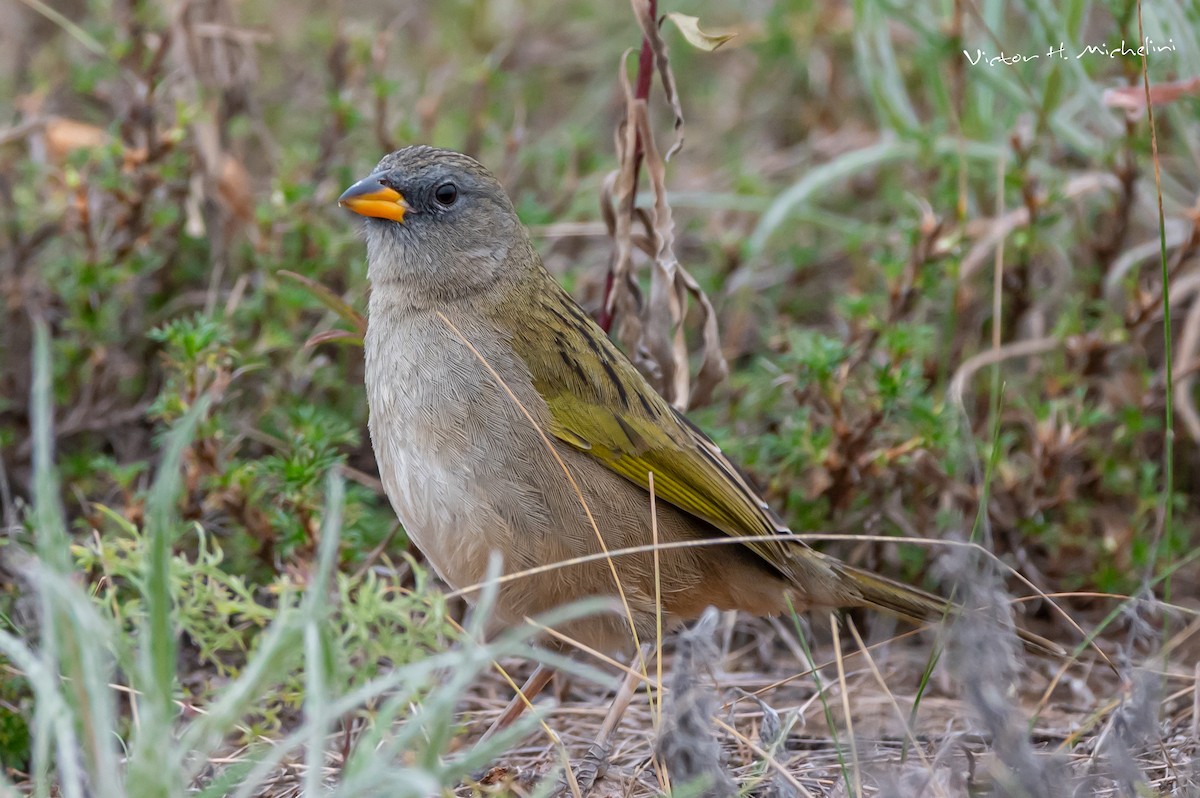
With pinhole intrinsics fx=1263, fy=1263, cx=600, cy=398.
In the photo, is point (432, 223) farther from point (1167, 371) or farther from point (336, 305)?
point (1167, 371)

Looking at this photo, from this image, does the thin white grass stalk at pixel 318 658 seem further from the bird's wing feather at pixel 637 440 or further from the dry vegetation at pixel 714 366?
the bird's wing feather at pixel 637 440

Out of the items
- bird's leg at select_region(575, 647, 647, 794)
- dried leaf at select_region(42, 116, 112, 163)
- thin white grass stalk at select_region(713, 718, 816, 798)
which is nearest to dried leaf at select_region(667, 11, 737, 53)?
bird's leg at select_region(575, 647, 647, 794)

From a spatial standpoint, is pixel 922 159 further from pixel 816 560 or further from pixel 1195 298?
pixel 816 560

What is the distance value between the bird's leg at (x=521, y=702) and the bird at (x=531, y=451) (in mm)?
224

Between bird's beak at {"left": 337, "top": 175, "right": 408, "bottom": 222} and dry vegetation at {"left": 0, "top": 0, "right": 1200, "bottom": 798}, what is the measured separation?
271 mm

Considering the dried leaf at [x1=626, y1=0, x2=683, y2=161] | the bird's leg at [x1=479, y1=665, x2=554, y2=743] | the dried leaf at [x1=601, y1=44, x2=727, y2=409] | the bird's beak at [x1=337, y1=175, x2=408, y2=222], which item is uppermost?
the dried leaf at [x1=626, y1=0, x2=683, y2=161]

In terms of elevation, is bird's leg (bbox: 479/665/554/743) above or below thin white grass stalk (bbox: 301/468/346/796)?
below

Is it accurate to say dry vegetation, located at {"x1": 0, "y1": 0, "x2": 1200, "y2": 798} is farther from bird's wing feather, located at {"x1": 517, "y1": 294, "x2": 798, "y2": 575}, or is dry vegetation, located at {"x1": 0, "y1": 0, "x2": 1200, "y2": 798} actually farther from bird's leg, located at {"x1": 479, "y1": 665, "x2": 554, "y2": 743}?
bird's wing feather, located at {"x1": 517, "y1": 294, "x2": 798, "y2": 575}

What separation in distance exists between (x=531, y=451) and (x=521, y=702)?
0.84 meters

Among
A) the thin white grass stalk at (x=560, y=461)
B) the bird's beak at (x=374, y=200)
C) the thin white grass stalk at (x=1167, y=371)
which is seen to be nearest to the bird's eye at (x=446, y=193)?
the bird's beak at (x=374, y=200)

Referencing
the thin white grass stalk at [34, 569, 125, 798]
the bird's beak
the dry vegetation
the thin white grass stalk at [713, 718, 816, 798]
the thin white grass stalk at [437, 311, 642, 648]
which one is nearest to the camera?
the thin white grass stalk at [34, 569, 125, 798]

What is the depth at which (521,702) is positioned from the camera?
3.77m

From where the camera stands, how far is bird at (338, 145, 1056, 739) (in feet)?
11.0

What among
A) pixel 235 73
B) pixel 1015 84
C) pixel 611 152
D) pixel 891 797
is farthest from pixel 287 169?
pixel 891 797
